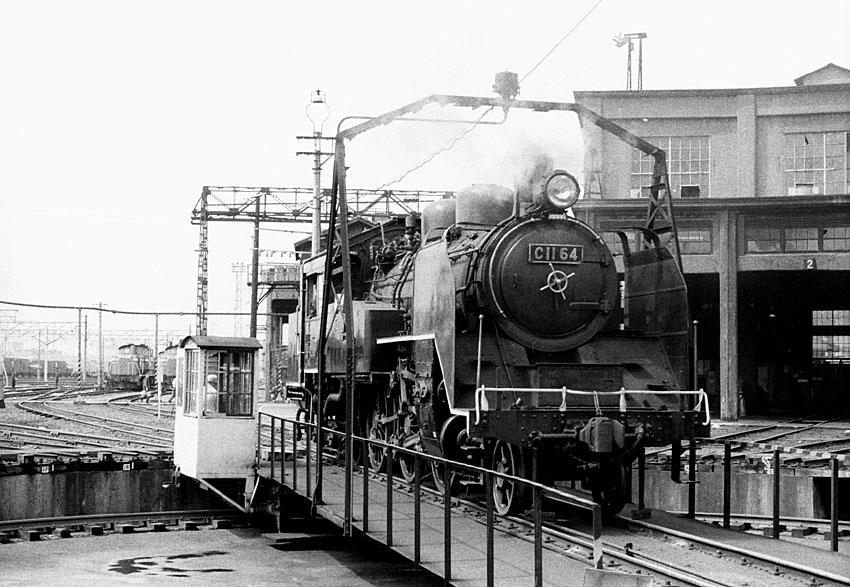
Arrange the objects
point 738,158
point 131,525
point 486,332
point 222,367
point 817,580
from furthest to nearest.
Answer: point 738,158, point 222,367, point 131,525, point 486,332, point 817,580

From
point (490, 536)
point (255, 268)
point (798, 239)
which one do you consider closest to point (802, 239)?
point (798, 239)

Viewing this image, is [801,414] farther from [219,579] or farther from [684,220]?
[219,579]

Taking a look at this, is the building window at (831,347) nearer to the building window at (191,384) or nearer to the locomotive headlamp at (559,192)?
the building window at (191,384)

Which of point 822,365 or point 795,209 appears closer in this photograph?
point 795,209

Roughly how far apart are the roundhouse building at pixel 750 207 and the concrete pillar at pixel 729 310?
0.09 ft

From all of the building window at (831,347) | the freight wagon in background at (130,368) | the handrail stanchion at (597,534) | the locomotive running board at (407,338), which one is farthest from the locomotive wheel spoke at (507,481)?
the freight wagon in background at (130,368)

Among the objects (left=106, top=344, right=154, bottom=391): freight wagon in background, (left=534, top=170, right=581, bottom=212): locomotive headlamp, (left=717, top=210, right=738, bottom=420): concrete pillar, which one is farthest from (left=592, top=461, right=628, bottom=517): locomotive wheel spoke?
(left=106, top=344, right=154, bottom=391): freight wagon in background

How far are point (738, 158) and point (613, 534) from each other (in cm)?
2521

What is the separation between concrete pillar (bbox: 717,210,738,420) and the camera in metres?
28.7

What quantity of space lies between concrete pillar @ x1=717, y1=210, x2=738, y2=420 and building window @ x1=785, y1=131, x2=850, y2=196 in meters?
4.09

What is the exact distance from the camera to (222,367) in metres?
14.5

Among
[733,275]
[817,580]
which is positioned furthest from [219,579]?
[733,275]

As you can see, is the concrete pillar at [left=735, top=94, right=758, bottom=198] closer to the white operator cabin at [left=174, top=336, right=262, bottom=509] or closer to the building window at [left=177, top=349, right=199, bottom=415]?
the white operator cabin at [left=174, top=336, right=262, bottom=509]

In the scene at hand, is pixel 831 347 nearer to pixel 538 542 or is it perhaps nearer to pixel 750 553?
pixel 750 553
